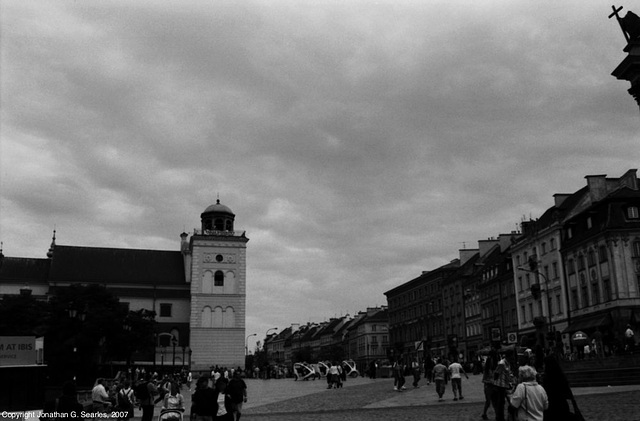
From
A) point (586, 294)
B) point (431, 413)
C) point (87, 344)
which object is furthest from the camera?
point (87, 344)

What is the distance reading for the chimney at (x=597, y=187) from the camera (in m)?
54.0

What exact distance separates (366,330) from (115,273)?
198 ft

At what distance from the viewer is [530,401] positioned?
8.65 m

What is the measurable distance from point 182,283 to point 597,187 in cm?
5569

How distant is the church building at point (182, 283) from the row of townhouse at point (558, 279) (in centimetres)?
2718

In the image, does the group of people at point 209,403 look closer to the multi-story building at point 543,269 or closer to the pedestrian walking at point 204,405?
the pedestrian walking at point 204,405

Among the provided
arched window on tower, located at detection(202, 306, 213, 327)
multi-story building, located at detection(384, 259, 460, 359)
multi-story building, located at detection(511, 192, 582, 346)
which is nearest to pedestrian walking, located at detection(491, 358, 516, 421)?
multi-story building, located at detection(511, 192, 582, 346)

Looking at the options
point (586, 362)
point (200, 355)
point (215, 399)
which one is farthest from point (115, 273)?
point (215, 399)

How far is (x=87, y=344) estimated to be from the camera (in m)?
56.2

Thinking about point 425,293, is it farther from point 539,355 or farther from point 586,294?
point 539,355

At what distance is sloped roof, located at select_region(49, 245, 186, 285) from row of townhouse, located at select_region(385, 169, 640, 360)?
3769 cm

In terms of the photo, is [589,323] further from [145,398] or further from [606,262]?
[145,398]

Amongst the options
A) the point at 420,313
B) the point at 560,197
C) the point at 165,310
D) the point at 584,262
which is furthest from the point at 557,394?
the point at 420,313

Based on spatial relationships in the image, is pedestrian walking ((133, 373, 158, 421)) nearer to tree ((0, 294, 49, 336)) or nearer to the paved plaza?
the paved plaza
